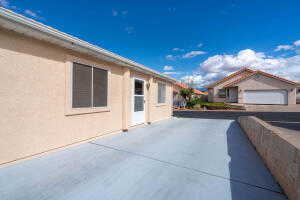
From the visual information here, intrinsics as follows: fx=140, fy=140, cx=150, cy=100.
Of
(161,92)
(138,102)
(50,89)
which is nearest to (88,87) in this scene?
(50,89)

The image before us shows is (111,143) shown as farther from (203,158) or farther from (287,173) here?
(287,173)

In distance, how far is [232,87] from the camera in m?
24.0

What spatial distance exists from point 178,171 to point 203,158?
3.52ft

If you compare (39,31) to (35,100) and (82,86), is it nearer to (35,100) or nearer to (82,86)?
(35,100)

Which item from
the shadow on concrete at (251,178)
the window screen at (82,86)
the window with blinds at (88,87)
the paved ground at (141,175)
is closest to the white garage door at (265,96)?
the paved ground at (141,175)

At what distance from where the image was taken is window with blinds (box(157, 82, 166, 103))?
32.8ft

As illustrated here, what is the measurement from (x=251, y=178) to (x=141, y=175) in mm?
2149

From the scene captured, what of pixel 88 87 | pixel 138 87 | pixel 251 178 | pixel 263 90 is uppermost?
pixel 263 90

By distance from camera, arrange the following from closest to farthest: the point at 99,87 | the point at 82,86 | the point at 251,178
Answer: the point at 251,178, the point at 82,86, the point at 99,87

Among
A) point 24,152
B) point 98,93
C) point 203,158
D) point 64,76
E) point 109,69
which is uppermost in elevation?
point 109,69

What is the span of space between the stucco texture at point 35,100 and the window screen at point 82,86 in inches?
10.0

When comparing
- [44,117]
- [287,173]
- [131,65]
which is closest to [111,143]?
[44,117]

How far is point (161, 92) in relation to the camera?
412 inches

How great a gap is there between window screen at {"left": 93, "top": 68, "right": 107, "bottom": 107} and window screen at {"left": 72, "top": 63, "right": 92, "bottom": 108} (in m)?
0.21
